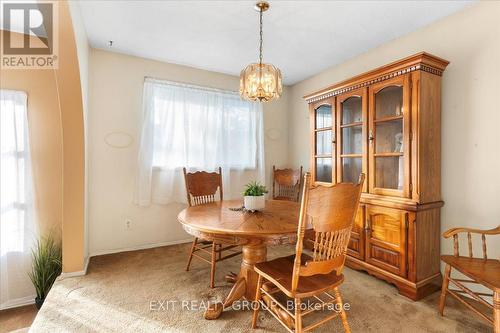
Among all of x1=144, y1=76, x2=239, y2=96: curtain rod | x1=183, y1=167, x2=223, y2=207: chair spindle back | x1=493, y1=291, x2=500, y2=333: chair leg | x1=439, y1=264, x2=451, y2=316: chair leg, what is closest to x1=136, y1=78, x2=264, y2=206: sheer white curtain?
x1=144, y1=76, x2=239, y2=96: curtain rod

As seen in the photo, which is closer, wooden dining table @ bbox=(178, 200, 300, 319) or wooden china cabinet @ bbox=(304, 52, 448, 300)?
wooden dining table @ bbox=(178, 200, 300, 319)

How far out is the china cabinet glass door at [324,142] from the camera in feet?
9.47

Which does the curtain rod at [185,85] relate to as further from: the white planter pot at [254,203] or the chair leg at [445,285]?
the chair leg at [445,285]

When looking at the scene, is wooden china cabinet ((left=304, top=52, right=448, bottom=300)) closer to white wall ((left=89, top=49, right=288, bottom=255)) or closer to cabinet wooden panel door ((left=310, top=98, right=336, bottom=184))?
cabinet wooden panel door ((left=310, top=98, right=336, bottom=184))

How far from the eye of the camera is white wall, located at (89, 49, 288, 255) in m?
2.94

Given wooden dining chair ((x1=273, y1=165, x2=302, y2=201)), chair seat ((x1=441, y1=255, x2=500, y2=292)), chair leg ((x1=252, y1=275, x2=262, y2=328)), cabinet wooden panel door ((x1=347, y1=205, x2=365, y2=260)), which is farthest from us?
wooden dining chair ((x1=273, y1=165, x2=302, y2=201))

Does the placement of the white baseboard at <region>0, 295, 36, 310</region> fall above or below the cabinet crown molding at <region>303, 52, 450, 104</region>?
below

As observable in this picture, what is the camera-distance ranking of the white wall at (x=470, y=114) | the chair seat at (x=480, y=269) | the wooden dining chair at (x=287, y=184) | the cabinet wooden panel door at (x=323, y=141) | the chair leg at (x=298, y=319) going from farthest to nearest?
the wooden dining chair at (x=287, y=184) → the cabinet wooden panel door at (x=323, y=141) → the white wall at (x=470, y=114) → the chair seat at (x=480, y=269) → the chair leg at (x=298, y=319)

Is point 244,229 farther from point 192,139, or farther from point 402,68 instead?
point 192,139

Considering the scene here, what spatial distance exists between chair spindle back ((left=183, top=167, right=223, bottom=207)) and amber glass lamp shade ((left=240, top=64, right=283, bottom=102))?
1067 millimetres

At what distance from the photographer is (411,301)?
6.50 ft

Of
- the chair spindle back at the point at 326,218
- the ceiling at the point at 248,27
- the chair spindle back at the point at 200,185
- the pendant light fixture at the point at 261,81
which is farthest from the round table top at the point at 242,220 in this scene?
the ceiling at the point at 248,27

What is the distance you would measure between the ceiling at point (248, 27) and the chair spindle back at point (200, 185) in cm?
146

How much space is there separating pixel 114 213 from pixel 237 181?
169 cm
